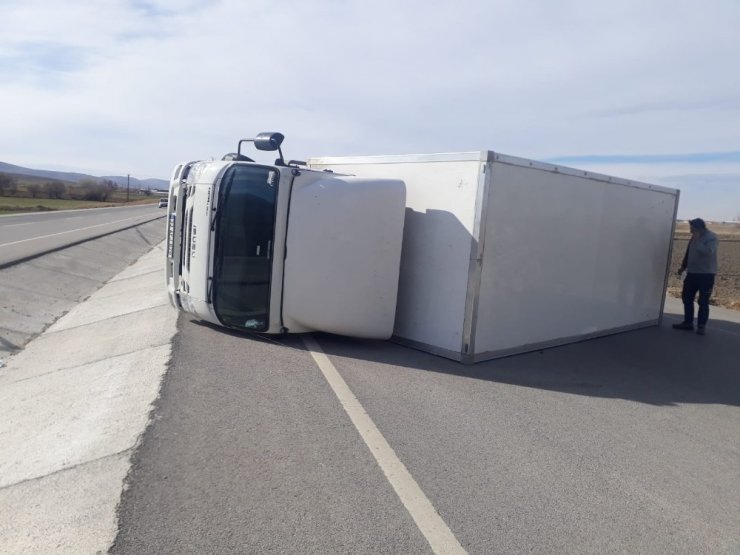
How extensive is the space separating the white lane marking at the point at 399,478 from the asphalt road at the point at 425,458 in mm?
60

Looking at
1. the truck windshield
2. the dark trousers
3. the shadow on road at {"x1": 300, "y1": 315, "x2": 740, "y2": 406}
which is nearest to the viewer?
the shadow on road at {"x1": 300, "y1": 315, "x2": 740, "y2": 406}

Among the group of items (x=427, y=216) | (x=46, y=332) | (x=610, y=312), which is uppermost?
(x=427, y=216)

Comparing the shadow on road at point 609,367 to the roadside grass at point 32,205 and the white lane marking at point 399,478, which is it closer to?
the white lane marking at point 399,478

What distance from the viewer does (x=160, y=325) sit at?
27.4ft

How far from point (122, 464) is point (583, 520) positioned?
2.82m

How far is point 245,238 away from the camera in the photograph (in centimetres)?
773

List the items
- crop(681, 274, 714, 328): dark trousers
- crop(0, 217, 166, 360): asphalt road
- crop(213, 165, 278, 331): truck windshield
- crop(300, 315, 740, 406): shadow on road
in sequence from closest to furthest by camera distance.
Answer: crop(300, 315, 740, 406): shadow on road < crop(213, 165, 278, 331): truck windshield < crop(0, 217, 166, 360): asphalt road < crop(681, 274, 714, 328): dark trousers

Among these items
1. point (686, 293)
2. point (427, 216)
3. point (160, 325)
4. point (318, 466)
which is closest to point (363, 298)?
point (427, 216)

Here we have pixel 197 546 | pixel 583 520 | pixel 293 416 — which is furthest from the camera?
pixel 293 416

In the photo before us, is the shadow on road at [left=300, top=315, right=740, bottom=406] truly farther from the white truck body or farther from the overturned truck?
the white truck body

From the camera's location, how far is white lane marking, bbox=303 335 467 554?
371 cm

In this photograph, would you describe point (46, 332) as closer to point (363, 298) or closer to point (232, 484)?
point (363, 298)

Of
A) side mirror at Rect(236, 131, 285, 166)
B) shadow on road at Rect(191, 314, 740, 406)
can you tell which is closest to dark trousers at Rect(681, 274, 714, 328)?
shadow on road at Rect(191, 314, 740, 406)

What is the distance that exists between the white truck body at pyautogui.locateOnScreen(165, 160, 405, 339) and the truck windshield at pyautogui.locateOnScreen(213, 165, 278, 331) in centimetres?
1
